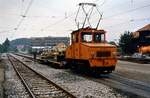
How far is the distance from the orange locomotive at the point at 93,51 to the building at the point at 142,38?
47615mm

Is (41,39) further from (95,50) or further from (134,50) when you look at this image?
(95,50)

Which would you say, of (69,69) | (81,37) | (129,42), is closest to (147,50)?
(129,42)

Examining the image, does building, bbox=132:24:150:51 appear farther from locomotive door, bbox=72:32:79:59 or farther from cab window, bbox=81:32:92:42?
cab window, bbox=81:32:92:42

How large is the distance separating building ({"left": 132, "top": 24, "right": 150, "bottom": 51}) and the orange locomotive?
156 feet

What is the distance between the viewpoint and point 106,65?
75.8 feet

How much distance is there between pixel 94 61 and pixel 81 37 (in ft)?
8.38

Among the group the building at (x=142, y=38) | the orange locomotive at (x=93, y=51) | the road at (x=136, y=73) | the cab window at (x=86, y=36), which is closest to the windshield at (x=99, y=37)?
the orange locomotive at (x=93, y=51)

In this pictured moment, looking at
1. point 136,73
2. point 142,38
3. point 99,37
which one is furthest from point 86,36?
point 142,38

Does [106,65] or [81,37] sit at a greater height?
[81,37]

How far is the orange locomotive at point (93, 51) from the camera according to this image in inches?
908

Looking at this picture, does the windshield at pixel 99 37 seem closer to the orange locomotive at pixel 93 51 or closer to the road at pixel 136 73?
the orange locomotive at pixel 93 51

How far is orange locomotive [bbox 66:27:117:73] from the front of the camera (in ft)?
75.7

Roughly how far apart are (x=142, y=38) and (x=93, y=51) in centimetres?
5858

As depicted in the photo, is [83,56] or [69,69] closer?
[83,56]
